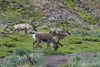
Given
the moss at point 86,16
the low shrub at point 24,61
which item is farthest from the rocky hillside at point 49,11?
the low shrub at point 24,61

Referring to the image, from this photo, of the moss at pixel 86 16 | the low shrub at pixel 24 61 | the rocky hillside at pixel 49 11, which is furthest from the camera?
the moss at pixel 86 16

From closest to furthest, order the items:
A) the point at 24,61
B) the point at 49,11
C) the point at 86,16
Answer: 1. the point at 24,61
2. the point at 49,11
3. the point at 86,16

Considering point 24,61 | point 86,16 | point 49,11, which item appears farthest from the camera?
point 86,16

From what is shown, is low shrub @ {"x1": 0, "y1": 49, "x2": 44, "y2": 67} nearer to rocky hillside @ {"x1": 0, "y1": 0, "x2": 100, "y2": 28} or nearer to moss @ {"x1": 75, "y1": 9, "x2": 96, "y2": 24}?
rocky hillside @ {"x1": 0, "y1": 0, "x2": 100, "y2": 28}

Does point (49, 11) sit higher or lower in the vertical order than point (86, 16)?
higher

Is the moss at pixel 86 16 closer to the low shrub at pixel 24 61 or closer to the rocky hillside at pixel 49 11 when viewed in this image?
the rocky hillside at pixel 49 11

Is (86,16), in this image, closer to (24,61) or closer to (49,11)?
(49,11)

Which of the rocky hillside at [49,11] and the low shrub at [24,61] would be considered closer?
the low shrub at [24,61]

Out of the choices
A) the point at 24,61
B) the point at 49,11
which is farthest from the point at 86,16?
the point at 24,61

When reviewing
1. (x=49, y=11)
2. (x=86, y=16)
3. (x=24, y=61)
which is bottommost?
(x=86, y=16)

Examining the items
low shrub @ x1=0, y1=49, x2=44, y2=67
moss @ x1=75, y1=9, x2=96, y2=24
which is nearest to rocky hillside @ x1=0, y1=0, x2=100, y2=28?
moss @ x1=75, y1=9, x2=96, y2=24

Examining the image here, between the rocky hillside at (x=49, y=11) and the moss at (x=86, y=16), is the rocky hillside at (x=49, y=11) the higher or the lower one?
the higher one

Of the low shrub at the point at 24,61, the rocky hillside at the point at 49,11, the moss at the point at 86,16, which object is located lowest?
the moss at the point at 86,16

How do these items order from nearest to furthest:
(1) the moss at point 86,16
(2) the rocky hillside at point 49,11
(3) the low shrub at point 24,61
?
(3) the low shrub at point 24,61
(2) the rocky hillside at point 49,11
(1) the moss at point 86,16
